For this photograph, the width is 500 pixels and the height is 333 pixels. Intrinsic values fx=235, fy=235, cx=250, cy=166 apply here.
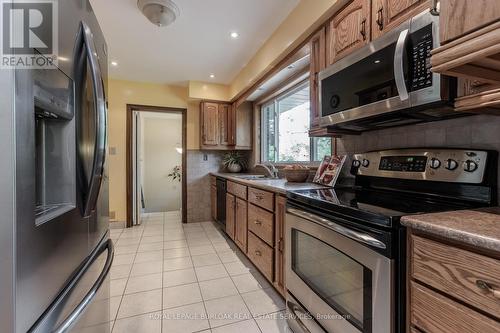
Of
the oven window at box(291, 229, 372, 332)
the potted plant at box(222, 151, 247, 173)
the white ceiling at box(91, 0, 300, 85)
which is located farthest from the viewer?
the potted plant at box(222, 151, 247, 173)

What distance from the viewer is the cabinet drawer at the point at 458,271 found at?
1.97ft

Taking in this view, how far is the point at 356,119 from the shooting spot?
138cm

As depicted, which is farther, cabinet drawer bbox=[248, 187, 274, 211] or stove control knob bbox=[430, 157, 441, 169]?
cabinet drawer bbox=[248, 187, 274, 211]

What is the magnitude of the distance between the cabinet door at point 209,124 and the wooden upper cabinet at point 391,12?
3.05 m

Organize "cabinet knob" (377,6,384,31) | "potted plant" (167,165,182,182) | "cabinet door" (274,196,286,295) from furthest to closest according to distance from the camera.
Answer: "potted plant" (167,165,182,182) < "cabinet door" (274,196,286,295) < "cabinet knob" (377,6,384,31)

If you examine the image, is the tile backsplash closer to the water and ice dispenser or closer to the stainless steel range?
the stainless steel range

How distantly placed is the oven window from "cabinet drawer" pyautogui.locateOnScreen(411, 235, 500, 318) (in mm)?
221

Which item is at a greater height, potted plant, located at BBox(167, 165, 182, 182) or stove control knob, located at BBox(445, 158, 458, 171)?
stove control knob, located at BBox(445, 158, 458, 171)

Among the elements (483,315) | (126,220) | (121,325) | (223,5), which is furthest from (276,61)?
(126,220)

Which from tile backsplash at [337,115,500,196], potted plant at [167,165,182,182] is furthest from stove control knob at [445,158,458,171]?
potted plant at [167,165,182,182]

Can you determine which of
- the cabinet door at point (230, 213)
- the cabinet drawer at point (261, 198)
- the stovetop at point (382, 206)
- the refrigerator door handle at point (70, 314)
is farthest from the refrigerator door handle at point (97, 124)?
the cabinet door at point (230, 213)

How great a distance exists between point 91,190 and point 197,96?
3.26 meters

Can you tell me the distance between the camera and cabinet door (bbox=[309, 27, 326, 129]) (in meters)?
1.75

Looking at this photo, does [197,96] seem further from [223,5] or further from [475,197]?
[475,197]
